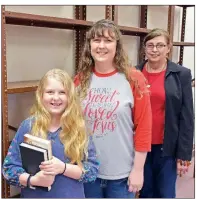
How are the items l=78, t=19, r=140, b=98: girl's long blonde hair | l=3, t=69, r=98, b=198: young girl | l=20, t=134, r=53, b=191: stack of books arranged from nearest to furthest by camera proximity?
l=20, t=134, r=53, b=191: stack of books
l=3, t=69, r=98, b=198: young girl
l=78, t=19, r=140, b=98: girl's long blonde hair

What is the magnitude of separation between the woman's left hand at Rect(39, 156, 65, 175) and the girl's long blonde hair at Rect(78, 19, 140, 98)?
0.32 meters

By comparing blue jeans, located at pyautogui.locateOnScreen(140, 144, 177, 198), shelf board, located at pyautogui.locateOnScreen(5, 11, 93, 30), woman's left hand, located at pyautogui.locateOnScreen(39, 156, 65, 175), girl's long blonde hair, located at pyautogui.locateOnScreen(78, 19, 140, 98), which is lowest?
blue jeans, located at pyautogui.locateOnScreen(140, 144, 177, 198)

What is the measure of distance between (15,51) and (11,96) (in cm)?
28

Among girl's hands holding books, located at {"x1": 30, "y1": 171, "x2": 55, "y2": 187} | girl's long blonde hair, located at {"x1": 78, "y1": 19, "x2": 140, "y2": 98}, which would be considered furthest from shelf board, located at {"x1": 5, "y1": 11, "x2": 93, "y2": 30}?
girl's hands holding books, located at {"x1": 30, "y1": 171, "x2": 55, "y2": 187}

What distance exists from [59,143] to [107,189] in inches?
13.9

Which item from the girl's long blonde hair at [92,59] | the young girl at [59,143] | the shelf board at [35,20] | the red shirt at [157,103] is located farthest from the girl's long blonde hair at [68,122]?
the red shirt at [157,103]

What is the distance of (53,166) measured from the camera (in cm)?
107

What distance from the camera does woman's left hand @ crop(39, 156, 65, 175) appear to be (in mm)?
1054

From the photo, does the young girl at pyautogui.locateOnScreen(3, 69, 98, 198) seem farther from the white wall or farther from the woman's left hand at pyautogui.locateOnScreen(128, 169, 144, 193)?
the white wall

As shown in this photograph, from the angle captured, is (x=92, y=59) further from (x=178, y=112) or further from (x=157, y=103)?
(x=178, y=112)

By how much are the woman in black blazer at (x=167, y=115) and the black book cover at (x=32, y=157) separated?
2.48 feet

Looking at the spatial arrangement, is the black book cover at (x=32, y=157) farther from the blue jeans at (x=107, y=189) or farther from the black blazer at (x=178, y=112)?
the black blazer at (x=178, y=112)

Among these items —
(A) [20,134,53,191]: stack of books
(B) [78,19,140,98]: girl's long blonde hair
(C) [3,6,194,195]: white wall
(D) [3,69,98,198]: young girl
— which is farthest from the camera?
(C) [3,6,194,195]: white wall

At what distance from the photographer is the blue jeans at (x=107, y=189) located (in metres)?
1.30
